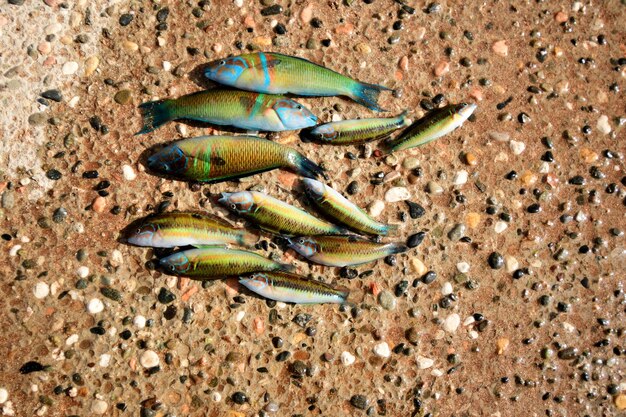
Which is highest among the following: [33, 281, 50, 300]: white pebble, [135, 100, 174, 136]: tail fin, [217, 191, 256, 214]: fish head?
[135, 100, 174, 136]: tail fin

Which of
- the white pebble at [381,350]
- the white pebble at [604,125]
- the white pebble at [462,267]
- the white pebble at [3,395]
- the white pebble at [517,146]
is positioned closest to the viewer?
the white pebble at [3,395]

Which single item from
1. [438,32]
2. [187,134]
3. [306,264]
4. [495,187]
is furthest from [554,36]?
[187,134]

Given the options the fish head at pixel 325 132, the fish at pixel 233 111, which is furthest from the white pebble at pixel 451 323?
the fish at pixel 233 111

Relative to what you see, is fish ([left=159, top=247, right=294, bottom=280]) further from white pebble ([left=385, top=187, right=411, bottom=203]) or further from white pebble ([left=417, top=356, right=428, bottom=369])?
white pebble ([left=417, top=356, right=428, bottom=369])

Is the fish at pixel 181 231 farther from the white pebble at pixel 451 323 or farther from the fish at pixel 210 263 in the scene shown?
the white pebble at pixel 451 323

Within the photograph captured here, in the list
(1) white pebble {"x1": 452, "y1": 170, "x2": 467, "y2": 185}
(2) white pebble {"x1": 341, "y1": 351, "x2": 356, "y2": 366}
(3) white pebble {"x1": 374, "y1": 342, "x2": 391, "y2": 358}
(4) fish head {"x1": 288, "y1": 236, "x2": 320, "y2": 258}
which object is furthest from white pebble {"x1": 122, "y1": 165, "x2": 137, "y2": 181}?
(1) white pebble {"x1": 452, "y1": 170, "x2": 467, "y2": 185}

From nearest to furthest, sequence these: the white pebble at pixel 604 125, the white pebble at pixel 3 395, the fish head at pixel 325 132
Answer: the white pebble at pixel 3 395 → the fish head at pixel 325 132 → the white pebble at pixel 604 125

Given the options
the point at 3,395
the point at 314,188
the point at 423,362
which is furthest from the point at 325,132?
the point at 3,395
